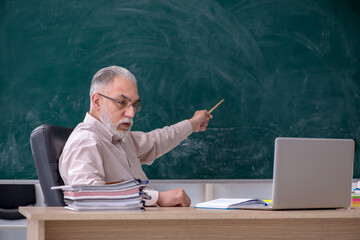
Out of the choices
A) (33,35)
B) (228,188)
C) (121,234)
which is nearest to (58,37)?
(33,35)

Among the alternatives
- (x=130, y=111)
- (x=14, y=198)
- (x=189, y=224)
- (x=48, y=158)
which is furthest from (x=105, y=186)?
(x=14, y=198)

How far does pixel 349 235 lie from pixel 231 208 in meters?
0.47

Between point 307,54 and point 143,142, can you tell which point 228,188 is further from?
point 307,54

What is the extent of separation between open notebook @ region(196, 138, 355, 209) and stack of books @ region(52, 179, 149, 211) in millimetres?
354

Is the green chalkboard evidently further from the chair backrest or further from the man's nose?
the chair backrest

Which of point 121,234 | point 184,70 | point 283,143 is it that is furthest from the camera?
point 184,70

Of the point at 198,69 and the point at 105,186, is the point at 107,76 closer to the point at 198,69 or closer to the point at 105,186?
the point at 198,69

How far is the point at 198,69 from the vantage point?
10.0 ft

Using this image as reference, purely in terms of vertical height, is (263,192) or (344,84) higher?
(344,84)

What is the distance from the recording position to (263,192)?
3273mm

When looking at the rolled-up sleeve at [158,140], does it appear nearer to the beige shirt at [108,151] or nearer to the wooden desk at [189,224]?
the beige shirt at [108,151]

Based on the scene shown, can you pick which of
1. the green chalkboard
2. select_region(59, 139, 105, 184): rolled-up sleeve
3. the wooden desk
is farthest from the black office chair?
the wooden desk

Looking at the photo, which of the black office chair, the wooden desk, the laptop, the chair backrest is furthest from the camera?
the black office chair

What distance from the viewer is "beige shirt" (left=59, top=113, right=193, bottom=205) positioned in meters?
1.95
